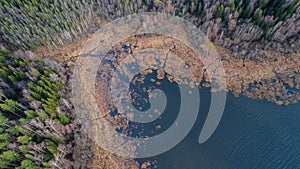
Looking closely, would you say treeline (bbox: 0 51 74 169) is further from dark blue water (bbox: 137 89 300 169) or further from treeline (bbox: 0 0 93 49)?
dark blue water (bbox: 137 89 300 169)

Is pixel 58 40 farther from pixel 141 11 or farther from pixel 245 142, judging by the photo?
pixel 245 142

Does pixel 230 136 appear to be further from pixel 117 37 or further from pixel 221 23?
pixel 117 37

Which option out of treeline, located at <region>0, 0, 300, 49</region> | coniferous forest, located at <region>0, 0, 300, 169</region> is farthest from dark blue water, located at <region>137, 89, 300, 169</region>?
treeline, located at <region>0, 0, 300, 49</region>

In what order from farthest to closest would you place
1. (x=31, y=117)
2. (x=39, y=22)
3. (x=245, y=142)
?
(x=39, y=22) → (x=245, y=142) → (x=31, y=117)

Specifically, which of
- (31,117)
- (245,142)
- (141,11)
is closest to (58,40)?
(141,11)

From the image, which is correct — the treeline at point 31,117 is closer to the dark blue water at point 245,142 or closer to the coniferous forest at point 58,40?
the coniferous forest at point 58,40

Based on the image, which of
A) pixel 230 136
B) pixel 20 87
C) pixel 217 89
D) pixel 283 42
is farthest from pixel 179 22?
pixel 20 87
